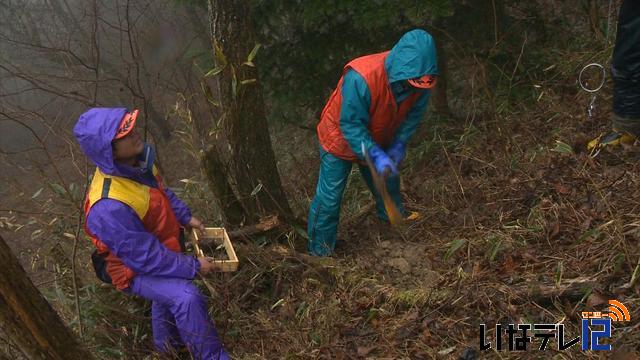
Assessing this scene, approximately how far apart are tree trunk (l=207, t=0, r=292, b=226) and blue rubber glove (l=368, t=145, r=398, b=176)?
94 centimetres

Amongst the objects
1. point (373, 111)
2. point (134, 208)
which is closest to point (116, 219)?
point (134, 208)

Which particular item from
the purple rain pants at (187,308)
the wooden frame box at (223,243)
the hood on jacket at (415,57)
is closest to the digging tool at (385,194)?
the hood on jacket at (415,57)

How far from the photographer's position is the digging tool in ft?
11.8

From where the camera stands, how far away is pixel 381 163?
3562 mm

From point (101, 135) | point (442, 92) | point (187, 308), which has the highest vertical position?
point (101, 135)

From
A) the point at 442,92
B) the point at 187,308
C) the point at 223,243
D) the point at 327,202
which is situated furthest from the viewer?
the point at 442,92

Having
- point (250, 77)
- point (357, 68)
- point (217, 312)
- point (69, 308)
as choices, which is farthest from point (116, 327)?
point (357, 68)

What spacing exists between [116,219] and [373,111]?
1858 mm

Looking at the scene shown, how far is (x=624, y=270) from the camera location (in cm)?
278

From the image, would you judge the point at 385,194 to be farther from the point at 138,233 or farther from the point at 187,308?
the point at 138,233

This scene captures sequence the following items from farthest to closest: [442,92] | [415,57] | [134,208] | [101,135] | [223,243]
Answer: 1. [442,92]
2. [223,243]
3. [415,57]
4. [134,208]
5. [101,135]

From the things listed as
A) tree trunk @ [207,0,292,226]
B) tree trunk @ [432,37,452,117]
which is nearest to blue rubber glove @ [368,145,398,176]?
tree trunk @ [207,0,292,226]

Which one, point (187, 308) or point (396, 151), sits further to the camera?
point (396, 151)

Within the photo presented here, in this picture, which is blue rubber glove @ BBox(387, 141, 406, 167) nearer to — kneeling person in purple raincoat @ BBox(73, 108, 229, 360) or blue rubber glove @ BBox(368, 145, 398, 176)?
blue rubber glove @ BBox(368, 145, 398, 176)
